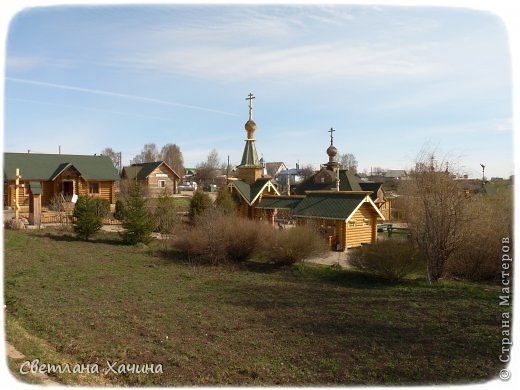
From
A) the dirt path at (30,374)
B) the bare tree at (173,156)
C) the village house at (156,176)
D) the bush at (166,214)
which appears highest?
the bare tree at (173,156)

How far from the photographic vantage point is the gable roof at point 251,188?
2452 centimetres

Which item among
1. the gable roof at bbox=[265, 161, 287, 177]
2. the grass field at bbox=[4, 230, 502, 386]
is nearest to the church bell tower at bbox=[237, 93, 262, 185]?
the grass field at bbox=[4, 230, 502, 386]

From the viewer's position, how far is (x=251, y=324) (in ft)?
28.5

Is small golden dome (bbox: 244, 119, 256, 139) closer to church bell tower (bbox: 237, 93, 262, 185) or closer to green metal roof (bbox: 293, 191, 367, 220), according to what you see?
church bell tower (bbox: 237, 93, 262, 185)

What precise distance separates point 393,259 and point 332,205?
7563 mm

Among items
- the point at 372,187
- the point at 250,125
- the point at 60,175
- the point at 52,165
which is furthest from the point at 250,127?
the point at 52,165

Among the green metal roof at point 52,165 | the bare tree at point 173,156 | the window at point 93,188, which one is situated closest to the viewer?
the green metal roof at point 52,165

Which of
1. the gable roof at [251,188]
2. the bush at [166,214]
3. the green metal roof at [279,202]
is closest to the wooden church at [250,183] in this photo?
the gable roof at [251,188]

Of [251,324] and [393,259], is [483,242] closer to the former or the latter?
[393,259]

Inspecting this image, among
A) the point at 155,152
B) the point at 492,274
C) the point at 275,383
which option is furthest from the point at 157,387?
the point at 155,152

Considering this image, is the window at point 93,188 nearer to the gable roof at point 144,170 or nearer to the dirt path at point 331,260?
the gable roof at point 144,170

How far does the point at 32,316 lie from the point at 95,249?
9929 millimetres

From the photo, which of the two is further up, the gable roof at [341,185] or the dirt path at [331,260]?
the gable roof at [341,185]

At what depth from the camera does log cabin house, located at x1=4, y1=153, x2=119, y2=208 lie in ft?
97.2
